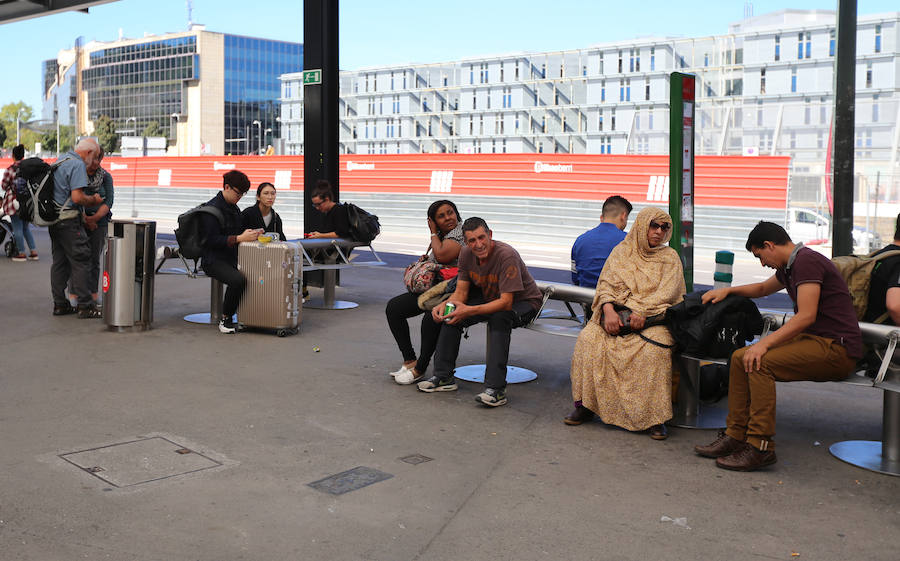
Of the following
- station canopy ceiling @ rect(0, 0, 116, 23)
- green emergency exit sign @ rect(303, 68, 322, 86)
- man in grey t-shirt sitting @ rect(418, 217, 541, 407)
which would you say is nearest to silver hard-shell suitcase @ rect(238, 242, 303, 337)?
man in grey t-shirt sitting @ rect(418, 217, 541, 407)

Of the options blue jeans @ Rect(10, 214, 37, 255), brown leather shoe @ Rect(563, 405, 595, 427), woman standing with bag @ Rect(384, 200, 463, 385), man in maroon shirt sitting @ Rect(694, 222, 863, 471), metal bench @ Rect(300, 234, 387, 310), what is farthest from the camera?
blue jeans @ Rect(10, 214, 37, 255)

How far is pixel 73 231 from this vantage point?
9.59 metres

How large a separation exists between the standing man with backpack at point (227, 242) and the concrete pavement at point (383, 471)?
1.20 meters

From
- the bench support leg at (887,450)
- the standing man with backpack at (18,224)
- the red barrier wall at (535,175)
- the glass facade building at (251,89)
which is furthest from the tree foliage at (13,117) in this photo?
the bench support leg at (887,450)

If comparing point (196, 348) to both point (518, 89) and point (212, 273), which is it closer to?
point (212, 273)

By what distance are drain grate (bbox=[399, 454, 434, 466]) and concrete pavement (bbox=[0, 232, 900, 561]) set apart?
0.04 meters

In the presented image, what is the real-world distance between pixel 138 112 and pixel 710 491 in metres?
147

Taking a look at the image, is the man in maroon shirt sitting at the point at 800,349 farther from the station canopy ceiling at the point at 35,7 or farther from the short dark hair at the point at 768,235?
the station canopy ceiling at the point at 35,7

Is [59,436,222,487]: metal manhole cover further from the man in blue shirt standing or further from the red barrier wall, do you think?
the red barrier wall

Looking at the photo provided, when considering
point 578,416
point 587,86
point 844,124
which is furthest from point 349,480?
point 587,86

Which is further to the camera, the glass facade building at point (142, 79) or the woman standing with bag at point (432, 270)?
the glass facade building at point (142, 79)

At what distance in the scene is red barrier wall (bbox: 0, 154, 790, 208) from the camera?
20.7 metres

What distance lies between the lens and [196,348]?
26.9 ft

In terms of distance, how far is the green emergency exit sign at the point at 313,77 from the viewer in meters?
12.5
